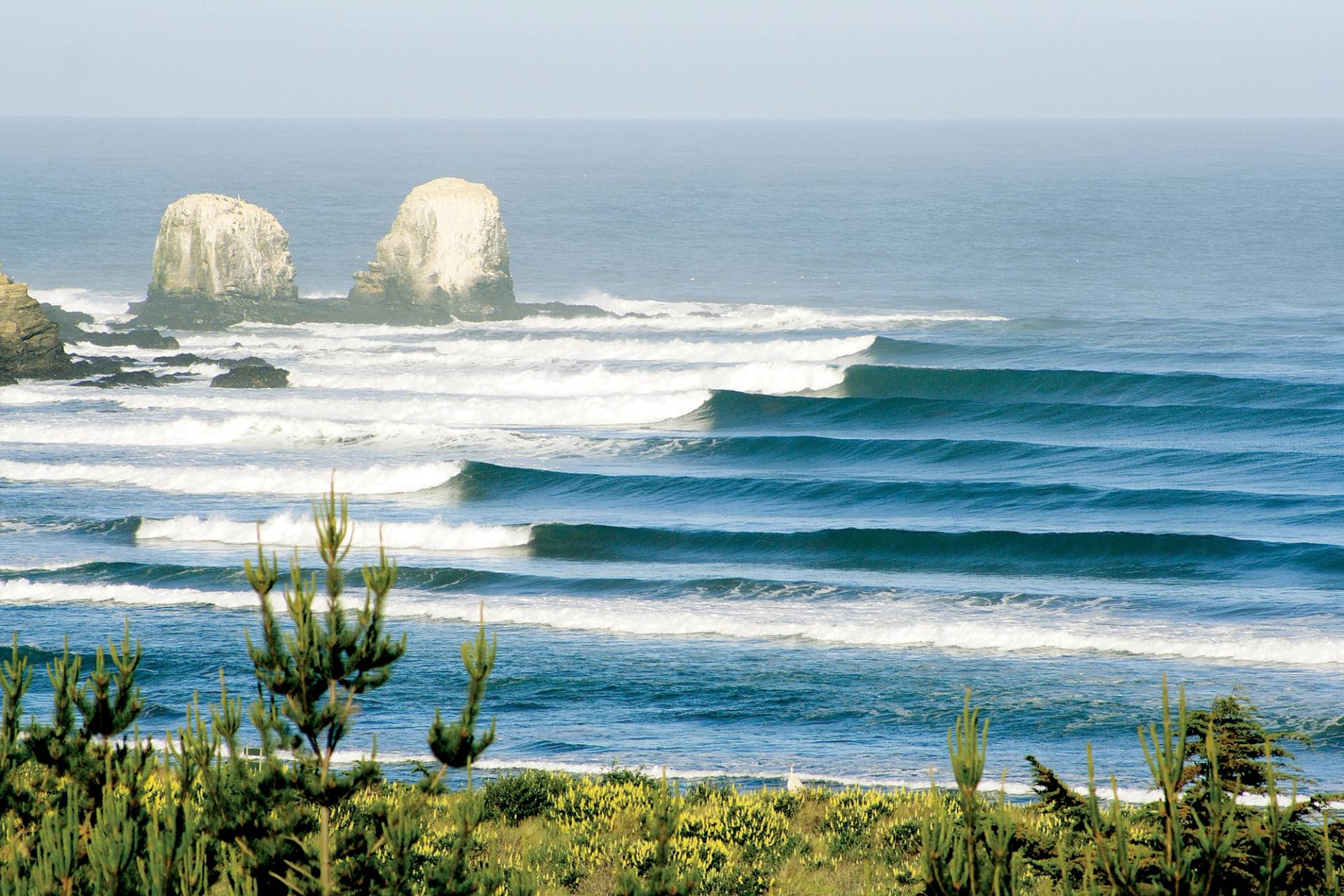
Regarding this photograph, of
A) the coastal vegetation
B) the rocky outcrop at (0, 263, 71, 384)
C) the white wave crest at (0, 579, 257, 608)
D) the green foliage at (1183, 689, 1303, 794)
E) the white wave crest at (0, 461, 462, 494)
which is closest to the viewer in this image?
the coastal vegetation

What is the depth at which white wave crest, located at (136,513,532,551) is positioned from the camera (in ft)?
89.7

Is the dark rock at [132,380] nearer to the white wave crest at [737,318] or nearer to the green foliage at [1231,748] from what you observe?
the white wave crest at [737,318]

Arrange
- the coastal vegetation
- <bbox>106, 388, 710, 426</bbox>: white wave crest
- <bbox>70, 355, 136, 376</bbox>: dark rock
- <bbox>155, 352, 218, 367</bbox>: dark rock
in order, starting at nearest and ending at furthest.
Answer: the coastal vegetation, <bbox>106, 388, 710, 426</bbox>: white wave crest, <bbox>70, 355, 136, 376</bbox>: dark rock, <bbox>155, 352, 218, 367</bbox>: dark rock

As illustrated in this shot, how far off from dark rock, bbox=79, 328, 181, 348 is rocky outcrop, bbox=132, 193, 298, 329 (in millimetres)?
3465

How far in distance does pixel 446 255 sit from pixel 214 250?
9879 millimetres

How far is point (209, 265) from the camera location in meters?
55.5

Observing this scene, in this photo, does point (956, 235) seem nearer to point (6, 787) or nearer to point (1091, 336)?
point (1091, 336)

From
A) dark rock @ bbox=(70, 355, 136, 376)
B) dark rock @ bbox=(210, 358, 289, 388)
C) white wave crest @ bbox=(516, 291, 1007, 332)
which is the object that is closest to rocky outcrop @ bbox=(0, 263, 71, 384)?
dark rock @ bbox=(70, 355, 136, 376)

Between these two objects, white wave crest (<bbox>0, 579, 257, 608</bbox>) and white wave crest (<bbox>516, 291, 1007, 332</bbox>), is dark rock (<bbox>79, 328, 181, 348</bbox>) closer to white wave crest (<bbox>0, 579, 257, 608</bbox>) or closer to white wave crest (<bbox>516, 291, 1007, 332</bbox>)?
white wave crest (<bbox>516, 291, 1007, 332</bbox>)

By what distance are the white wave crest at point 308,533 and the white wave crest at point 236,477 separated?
3.44 metres

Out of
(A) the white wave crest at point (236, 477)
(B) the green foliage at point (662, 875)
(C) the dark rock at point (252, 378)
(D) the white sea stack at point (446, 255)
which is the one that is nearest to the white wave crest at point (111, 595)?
(A) the white wave crest at point (236, 477)

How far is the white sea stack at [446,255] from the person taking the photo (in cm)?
5741

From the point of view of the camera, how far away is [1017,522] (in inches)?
1096

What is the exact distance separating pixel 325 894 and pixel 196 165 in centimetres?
20230
